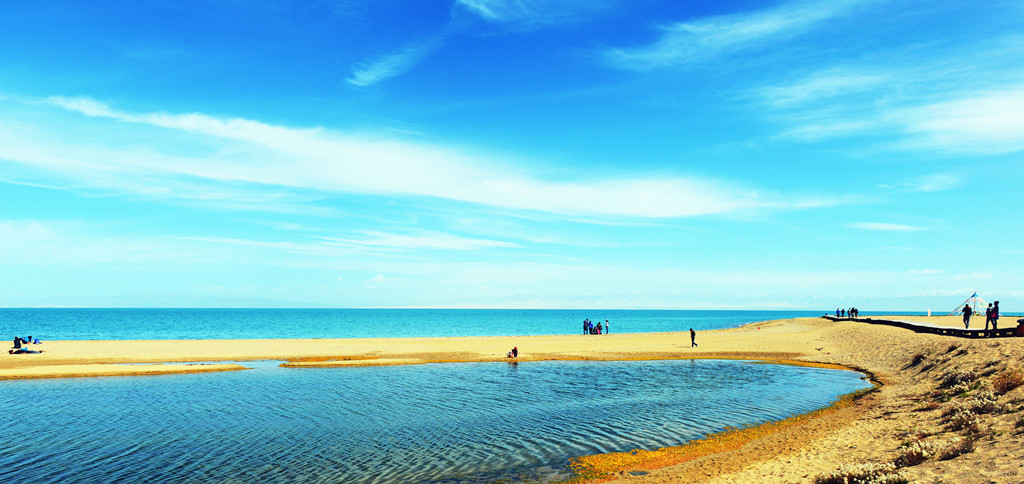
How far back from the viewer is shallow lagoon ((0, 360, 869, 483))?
19.5 m

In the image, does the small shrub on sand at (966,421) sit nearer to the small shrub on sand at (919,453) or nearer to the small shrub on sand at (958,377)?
the small shrub on sand at (919,453)

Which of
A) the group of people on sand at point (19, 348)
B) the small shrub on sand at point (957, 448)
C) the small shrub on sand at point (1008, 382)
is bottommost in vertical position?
the group of people on sand at point (19, 348)

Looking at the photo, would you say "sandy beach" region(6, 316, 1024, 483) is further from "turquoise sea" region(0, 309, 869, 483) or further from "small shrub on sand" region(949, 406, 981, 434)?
"turquoise sea" region(0, 309, 869, 483)

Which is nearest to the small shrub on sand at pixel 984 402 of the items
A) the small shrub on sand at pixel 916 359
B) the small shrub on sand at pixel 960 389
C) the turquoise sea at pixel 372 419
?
the small shrub on sand at pixel 960 389

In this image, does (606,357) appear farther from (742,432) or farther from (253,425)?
(253,425)

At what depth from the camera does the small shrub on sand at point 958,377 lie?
25.2m

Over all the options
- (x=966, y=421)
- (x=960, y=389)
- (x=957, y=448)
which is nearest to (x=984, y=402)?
(x=966, y=421)

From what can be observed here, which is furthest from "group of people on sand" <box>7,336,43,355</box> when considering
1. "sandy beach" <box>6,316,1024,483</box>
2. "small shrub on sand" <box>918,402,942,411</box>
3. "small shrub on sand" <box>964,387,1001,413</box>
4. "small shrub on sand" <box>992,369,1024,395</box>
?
"small shrub on sand" <box>992,369,1024,395</box>

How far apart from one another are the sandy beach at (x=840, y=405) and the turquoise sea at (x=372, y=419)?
243cm

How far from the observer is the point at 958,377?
1022 inches

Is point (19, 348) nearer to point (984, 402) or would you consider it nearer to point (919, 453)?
point (919, 453)

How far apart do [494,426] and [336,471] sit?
870cm

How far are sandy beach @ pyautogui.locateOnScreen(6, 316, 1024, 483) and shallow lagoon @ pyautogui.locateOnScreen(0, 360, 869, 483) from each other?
2527 millimetres

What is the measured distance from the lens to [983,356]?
94.3 feet
